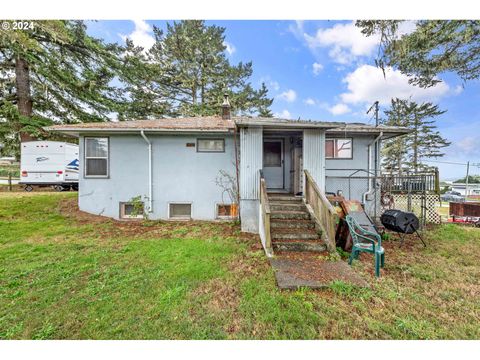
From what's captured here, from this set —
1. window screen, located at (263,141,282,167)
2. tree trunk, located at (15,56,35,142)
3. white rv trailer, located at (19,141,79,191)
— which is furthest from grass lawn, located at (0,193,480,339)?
tree trunk, located at (15,56,35,142)

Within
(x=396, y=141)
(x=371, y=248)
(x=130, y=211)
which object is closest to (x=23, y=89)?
(x=130, y=211)

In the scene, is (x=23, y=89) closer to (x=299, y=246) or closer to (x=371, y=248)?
(x=299, y=246)

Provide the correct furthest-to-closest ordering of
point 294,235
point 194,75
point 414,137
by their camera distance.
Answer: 1. point 414,137
2. point 194,75
3. point 294,235

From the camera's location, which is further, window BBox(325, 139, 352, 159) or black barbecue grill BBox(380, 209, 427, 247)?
window BBox(325, 139, 352, 159)

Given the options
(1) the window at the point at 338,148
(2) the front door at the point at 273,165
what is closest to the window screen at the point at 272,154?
(2) the front door at the point at 273,165

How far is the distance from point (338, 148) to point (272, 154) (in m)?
2.53

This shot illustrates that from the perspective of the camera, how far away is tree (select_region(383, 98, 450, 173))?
26.2m

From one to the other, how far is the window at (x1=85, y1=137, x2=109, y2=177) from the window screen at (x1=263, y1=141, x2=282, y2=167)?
5.52 metres

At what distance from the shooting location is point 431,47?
534cm

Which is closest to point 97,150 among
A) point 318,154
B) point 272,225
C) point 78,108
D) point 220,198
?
point 220,198

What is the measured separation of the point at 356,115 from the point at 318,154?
12.9 m

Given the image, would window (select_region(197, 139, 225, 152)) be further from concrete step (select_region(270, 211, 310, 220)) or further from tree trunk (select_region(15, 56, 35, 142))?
tree trunk (select_region(15, 56, 35, 142))

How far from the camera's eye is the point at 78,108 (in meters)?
12.9

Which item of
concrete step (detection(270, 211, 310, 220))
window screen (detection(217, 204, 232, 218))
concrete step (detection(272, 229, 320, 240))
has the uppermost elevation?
concrete step (detection(270, 211, 310, 220))
